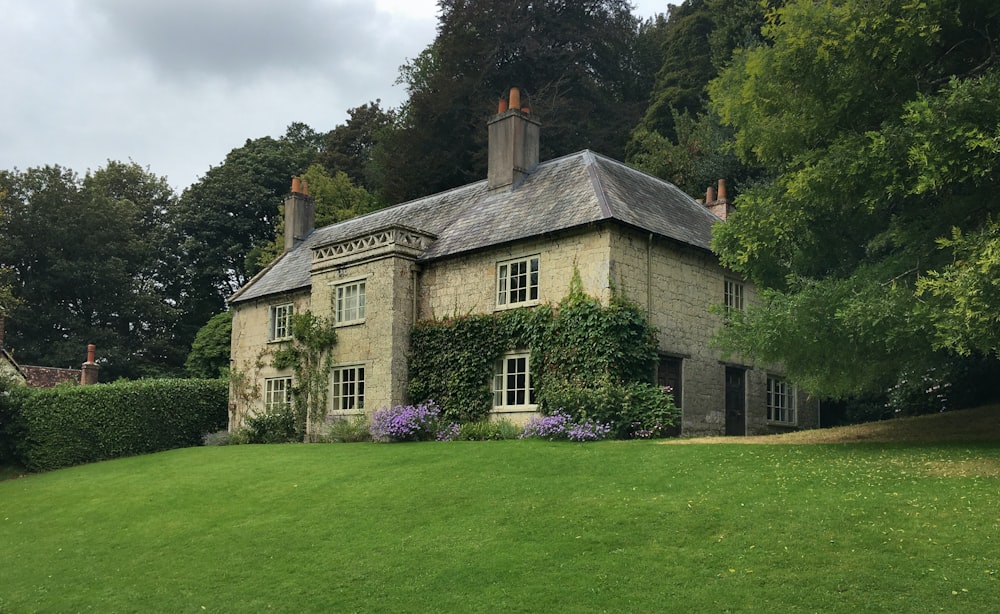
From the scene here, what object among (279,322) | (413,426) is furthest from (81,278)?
(413,426)

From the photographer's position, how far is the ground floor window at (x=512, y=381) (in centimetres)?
2280

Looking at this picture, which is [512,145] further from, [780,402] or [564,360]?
[780,402]

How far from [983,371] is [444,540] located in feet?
53.5

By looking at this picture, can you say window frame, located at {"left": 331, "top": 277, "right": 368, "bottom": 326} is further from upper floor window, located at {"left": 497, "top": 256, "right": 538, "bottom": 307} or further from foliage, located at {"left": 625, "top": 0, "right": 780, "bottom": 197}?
foliage, located at {"left": 625, "top": 0, "right": 780, "bottom": 197}

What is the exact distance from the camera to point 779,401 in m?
27.0

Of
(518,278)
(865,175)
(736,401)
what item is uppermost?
(865,175)

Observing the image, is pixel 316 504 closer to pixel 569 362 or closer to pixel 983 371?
pixel 569 362

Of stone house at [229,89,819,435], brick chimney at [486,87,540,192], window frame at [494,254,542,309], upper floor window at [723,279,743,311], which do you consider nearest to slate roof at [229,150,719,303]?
stone house at [229,89,819,435]

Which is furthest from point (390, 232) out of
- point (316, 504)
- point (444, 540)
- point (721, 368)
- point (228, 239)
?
point (228, 239)

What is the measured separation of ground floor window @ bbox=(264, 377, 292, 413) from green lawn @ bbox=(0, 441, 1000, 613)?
11.3 metres

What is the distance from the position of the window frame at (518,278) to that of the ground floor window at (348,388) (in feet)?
16.1

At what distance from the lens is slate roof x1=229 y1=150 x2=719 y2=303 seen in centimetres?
2297

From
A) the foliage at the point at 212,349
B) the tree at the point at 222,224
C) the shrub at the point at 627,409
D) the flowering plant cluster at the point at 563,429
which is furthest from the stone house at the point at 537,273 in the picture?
the tree at the point at 222,224

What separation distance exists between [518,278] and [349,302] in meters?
5.69
